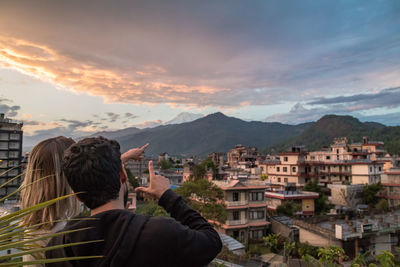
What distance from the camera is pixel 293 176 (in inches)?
1278

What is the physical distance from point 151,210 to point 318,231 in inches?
359

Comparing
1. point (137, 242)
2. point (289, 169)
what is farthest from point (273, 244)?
point (289, 169)

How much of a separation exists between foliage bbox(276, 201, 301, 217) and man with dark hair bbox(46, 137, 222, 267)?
22.6m

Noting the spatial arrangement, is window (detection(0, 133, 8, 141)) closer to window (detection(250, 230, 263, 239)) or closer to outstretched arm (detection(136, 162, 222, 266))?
window (detection(250, 230, 263, 239))

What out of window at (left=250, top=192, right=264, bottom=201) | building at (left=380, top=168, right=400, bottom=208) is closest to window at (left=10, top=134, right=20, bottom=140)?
window at (left=250, top=192, right=264, bottom=201)

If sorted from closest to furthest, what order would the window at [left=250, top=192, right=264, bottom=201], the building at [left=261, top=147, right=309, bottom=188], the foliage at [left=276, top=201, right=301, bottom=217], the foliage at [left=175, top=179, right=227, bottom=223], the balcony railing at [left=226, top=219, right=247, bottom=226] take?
1. the foliage at [left=175, top=179, right=227, bottom=223]
2. the balcony railing at [left=226, top=219, right=247, bottom=226]
3. the window at [left=250, top=192, right=264, bottom=201]
4. the foliage at [left=276, top=201, right=301, bottom=217]
5. the building at [left=261, top=147, right=309, bottom=188]

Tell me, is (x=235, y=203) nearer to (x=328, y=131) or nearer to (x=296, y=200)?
(x=296, y=200)

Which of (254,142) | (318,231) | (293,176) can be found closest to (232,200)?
(318,231)

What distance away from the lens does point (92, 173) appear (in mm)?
1330

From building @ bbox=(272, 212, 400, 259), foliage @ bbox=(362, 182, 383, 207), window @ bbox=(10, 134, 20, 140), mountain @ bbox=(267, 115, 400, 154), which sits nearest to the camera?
building @ bbox=(272, 212, 400, 259)

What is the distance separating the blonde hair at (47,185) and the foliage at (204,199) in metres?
13.9

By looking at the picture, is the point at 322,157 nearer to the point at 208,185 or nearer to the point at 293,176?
the point at 293,176

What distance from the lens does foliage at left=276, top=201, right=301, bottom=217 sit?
72.9 feet

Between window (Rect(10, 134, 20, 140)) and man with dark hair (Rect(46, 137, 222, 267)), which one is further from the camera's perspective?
window (Rect(10, 134, 20, 140))
